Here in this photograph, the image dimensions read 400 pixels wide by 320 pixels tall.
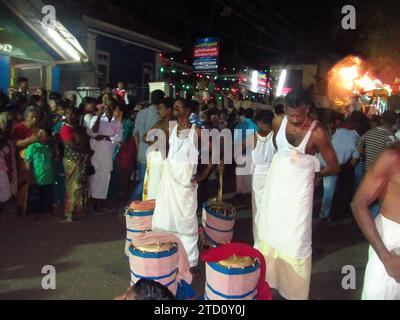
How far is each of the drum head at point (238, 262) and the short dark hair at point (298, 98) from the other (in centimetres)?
144

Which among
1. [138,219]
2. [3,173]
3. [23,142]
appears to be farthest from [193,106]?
[3,173]

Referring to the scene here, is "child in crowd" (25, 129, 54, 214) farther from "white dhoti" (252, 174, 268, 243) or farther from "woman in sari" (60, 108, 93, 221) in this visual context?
"white dhoti" (252, 174, 268, 243)

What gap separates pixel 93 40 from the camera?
44.0 ft

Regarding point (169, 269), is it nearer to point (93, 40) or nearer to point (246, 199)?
point (246, 199)

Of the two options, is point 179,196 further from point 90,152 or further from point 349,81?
point 349,81

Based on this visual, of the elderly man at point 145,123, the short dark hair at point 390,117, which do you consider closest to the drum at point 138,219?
the elderly man at point 145,123

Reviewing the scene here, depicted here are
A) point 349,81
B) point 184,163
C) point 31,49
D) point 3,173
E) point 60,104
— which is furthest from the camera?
point 349,81

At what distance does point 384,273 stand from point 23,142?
18.5ft

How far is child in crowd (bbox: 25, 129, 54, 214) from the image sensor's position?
6.24m

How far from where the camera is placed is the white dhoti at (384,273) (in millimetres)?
2332

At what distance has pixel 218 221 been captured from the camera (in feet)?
16.6

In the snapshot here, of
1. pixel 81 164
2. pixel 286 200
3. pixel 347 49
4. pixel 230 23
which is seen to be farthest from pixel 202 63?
pixel 286 200

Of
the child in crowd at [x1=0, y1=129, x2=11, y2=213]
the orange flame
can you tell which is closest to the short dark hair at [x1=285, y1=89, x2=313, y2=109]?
the child in crowd at [x1=0, y1=129, x2=11, y2=213]
